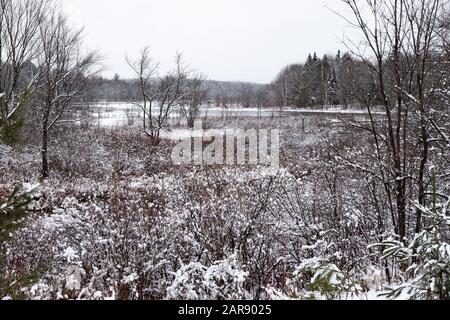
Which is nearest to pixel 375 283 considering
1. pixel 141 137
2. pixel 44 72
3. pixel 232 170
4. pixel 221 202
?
pixel 221 202

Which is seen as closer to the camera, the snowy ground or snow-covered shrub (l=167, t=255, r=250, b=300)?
snow-covered shrub (l=167, t=255, r=250, b=300)

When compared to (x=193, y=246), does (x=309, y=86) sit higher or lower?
higher

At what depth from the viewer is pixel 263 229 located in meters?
6.35

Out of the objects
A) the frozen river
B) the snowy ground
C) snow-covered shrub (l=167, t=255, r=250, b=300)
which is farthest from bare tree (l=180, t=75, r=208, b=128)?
snow-covered shrub (l=167, t=255, r=250, b=300)

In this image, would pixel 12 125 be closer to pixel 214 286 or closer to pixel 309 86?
pixel 214 286

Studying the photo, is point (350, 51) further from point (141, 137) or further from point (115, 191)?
point (141, 137)

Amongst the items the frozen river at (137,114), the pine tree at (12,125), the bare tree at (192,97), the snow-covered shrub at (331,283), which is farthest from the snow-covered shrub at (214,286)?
the bare tree at (192,97)

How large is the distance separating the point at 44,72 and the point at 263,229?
1132cm

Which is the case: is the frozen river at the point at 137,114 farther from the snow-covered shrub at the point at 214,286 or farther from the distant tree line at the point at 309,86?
the snow-covered shrub at the point at 214,286

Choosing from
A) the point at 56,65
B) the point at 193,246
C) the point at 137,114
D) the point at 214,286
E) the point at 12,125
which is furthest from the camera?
the point at 137,114

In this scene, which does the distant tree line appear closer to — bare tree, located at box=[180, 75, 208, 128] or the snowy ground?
bare tree, located at box=[180, 75, 208, 128]

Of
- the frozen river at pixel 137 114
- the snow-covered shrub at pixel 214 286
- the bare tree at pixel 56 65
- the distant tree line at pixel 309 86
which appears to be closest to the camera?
the snow-covered shrub at pixel 214 286

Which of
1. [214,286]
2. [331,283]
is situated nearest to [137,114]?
[214,286]

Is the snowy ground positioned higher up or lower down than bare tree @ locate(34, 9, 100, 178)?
lower down
